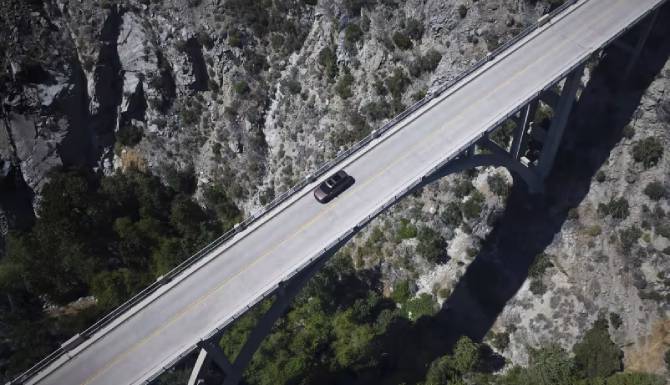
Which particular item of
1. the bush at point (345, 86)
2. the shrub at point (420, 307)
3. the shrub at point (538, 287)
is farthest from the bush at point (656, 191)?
the bush at point (345, 86)

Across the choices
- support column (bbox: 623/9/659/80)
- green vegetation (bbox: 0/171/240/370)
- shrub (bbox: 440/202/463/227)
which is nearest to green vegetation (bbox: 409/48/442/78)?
shrub (bbox: 440/202/463/227)

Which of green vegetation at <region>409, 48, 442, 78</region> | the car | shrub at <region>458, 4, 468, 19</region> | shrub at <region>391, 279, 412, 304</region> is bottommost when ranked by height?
shrub at <region>391, 279, 412, 304</region>

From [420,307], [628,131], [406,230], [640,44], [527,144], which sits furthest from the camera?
[406,230]

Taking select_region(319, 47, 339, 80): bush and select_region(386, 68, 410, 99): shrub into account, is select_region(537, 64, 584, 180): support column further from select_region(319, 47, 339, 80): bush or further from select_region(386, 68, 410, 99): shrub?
select_region(319, 47, 339, 80): bush

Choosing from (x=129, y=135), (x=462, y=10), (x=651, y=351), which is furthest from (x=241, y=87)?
(x=651, y=351)

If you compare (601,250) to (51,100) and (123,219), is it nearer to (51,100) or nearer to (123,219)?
(123,219)

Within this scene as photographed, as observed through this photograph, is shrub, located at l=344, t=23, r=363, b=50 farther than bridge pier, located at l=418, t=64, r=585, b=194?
Yes

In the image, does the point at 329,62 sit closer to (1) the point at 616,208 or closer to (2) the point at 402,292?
(2) the point at 402,292
